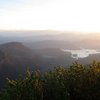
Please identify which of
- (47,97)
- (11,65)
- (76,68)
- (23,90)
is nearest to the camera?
(23,90)

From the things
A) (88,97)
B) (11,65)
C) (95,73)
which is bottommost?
(11,65)

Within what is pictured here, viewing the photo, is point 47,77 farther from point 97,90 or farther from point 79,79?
point 97,90

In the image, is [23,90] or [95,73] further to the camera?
[95,73]

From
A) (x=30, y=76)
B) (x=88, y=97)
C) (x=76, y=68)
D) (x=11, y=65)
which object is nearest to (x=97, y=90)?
(x=88, y=97)

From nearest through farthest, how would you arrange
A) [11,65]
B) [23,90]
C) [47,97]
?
[23,90]
[47,97]
[11,65]

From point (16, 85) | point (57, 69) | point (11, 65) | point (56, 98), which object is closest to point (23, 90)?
point (16, 85)

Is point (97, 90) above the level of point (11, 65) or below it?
Answer: above
